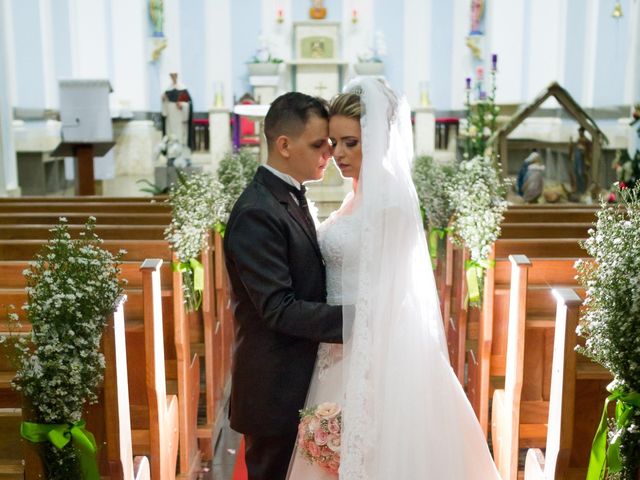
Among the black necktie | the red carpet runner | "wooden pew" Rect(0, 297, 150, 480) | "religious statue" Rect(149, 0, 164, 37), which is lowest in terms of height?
the red carpet runner

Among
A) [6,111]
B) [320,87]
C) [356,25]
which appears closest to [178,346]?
[6,111]

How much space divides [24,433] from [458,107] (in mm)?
15068

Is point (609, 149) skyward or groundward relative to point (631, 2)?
groundward

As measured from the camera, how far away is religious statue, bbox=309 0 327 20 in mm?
16531

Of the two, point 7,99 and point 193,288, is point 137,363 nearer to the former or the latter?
point 193,288

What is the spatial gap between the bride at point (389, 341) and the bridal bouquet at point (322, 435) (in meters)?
0.03

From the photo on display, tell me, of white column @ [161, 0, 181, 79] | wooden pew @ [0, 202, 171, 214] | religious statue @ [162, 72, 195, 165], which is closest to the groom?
wooden pew @ [0, 202, 171, 214]

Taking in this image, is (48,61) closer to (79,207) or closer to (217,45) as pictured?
(217,45)

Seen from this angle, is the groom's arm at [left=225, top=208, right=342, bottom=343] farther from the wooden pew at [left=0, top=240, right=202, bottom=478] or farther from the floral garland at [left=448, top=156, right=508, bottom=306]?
the floral garland at [left=448, top=156, right=508, bottom=306]

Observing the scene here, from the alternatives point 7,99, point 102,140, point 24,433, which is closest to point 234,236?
point 24,433

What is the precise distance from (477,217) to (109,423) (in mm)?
2454

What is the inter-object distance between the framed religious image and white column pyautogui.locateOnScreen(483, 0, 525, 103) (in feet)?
10.5

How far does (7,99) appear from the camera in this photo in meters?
10.7

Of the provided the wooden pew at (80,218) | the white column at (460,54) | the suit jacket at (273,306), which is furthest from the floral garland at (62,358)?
the white column at (460,54)
